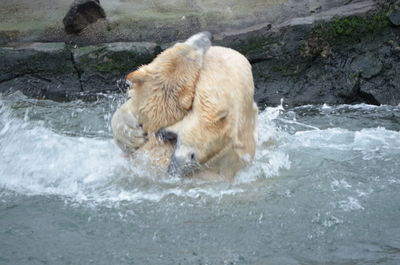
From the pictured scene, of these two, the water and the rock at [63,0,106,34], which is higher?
the rock at [63,0,106,34]

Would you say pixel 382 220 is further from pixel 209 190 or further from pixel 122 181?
pixel 122 181

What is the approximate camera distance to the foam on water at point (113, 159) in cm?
494

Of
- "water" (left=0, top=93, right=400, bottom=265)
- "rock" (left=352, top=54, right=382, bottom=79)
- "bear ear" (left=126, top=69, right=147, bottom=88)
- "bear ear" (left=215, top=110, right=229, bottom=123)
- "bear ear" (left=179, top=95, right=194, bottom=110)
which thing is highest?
"bear ear" (left=126, top=69, right=147, bottom=88)

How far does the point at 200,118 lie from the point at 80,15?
6000 millimetres

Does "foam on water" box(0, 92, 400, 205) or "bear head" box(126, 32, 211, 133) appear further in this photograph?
"foam on water" box(0, 92, 400, 205)

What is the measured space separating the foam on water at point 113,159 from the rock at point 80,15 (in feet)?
9.28

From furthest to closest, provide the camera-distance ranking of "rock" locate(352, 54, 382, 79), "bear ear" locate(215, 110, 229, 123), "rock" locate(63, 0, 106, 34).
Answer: "rock" locate(63, 0, 106, 34)
"rock" locate(352, 54, 382, 79)
"bear ear" locate(215, 110, 229, 123)

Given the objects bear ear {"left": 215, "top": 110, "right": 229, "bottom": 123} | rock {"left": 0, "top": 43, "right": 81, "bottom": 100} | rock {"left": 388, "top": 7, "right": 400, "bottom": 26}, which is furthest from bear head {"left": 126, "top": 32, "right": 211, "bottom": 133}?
rock {"left": 388, "top": 7, "right": 400, "bottom": 26}

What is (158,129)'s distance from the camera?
486 cm

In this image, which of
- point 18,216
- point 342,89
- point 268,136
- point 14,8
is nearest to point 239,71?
point 268,136

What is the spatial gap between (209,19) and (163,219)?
20.4 ft

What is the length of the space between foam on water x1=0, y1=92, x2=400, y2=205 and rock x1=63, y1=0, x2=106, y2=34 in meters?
2.83

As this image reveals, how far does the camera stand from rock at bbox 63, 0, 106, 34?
986cm

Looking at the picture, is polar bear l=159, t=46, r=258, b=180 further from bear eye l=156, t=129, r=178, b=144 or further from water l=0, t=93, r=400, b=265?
water l=0, t=93, r=400, b=265
